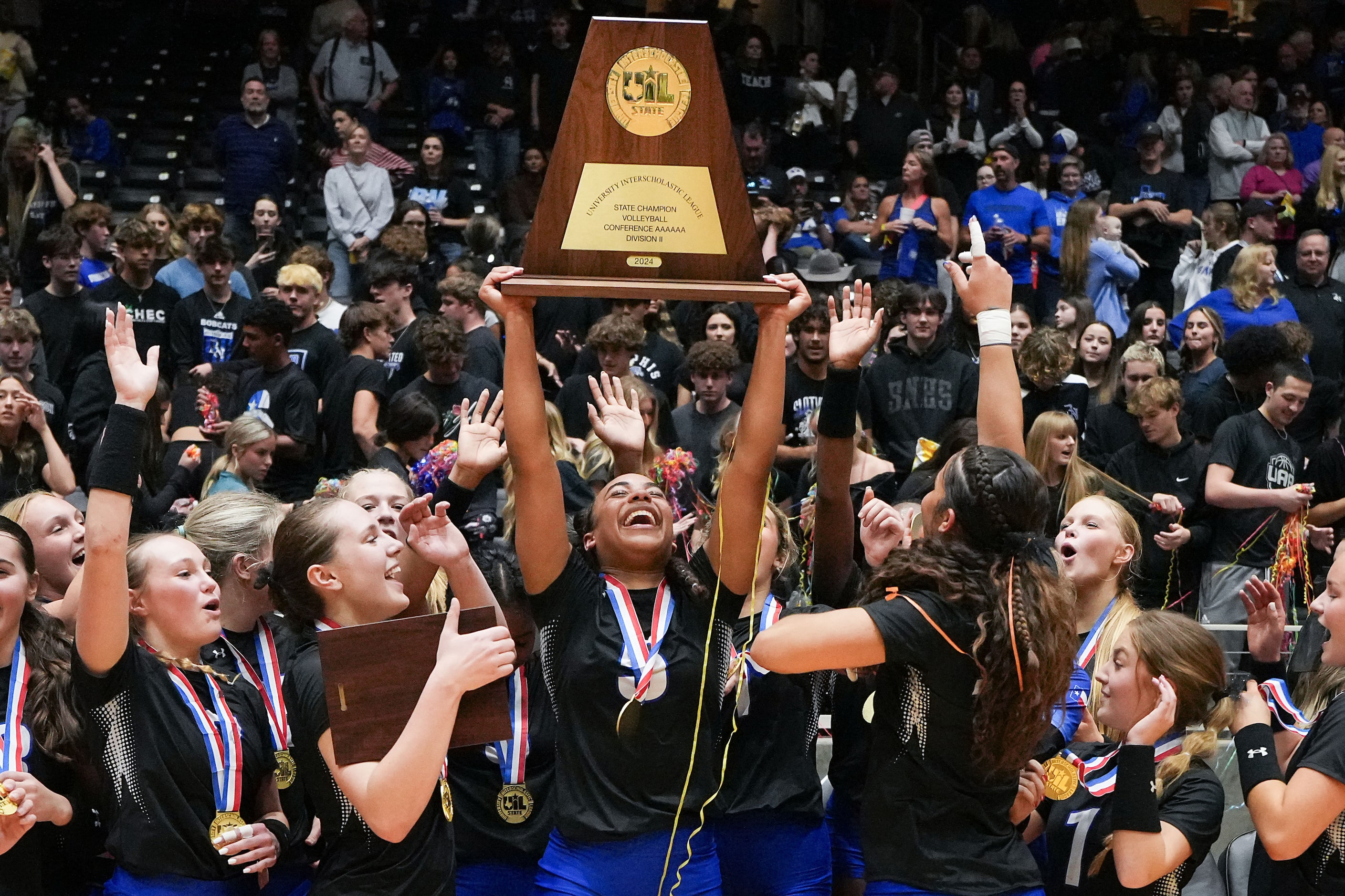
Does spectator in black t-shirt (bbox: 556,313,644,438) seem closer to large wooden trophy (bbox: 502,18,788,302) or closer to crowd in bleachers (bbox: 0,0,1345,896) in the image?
crowd in bleachers (bbox: 0,0,1345,896)

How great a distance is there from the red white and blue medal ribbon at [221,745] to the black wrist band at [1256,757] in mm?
2008

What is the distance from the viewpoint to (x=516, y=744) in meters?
3.39

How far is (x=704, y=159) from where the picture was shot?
119 inches

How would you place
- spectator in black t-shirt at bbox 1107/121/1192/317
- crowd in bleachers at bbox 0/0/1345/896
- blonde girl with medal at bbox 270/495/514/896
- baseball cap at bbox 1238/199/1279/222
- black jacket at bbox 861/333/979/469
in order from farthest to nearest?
spectator in black t-shirt at bbox 1107/121/1192/317 → baseball cap at bbox 1238/199/1279/222 → black jacket at bbox 861/333/979/469 → crowd in bleachers at bbox 0/0/1345/896 → blonde girl with medal at bbox 270/495/514/896

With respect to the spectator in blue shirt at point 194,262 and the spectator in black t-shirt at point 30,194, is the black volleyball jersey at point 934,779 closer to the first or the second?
the spectator in blue shirt at point 194,262

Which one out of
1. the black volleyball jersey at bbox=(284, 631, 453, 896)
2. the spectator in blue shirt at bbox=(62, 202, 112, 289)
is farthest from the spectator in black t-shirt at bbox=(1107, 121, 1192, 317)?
the black volleyball jersey at bbox=(284, 631, 453, 896)

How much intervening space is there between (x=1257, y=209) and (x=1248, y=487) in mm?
3710

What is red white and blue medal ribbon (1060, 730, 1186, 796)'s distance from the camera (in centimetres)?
309

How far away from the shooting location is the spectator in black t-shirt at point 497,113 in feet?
38.0

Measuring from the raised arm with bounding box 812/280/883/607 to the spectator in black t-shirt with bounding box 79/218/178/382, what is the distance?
4837 mm

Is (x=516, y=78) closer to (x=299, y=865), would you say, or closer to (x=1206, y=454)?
(x=1206, y=454)

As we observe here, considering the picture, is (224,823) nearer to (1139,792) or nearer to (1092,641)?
(1139,792)

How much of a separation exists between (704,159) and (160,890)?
1.82 meters

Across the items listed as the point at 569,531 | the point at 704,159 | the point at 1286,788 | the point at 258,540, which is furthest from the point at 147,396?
the point at 1286,788
